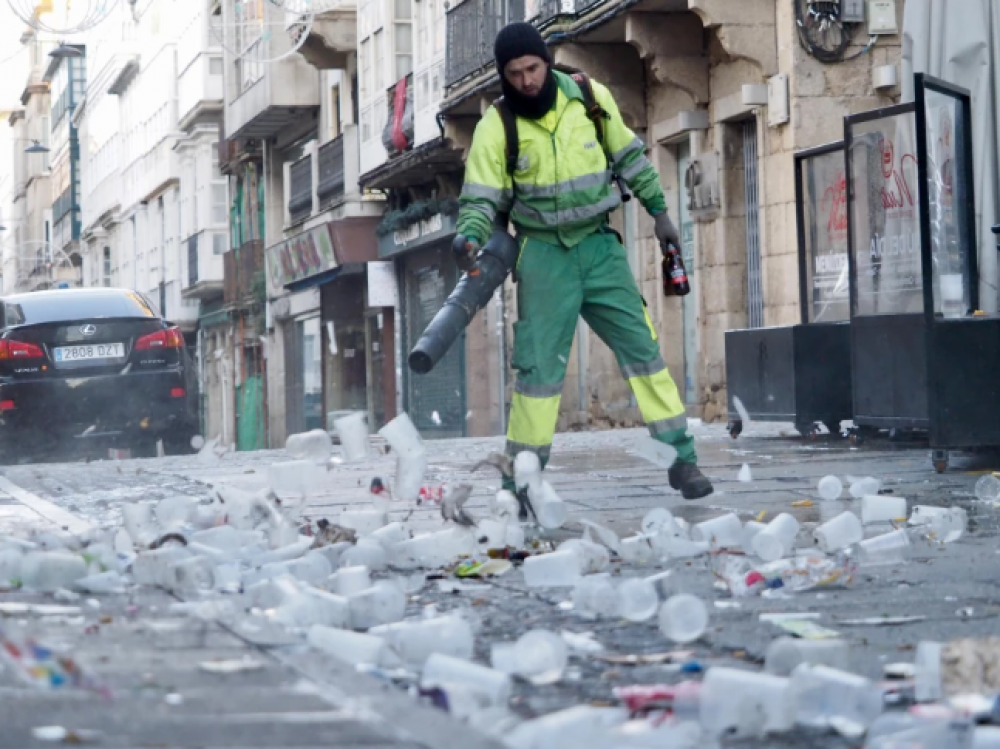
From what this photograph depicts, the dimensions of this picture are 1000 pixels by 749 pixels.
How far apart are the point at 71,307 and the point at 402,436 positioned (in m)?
9.45

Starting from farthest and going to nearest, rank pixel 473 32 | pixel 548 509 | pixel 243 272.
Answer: pixel 243 272
pixel 473 32
pixel 548 509

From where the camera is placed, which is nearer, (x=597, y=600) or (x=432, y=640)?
(x=432, y=640)

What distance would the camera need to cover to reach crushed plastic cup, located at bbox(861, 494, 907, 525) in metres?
6.66

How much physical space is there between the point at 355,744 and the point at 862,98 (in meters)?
15.3

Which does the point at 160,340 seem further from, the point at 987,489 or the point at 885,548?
the point at 885,548

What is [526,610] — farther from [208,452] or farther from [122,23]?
[122,23]

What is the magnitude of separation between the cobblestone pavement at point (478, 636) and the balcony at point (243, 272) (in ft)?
112

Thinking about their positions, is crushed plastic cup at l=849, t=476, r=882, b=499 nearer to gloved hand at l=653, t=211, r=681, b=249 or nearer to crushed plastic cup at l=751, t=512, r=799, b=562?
gloved hand at l=653, t=211, r=681, b=249

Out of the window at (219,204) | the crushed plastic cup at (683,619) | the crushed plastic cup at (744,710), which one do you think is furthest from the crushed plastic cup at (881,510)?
the window at (219,204)

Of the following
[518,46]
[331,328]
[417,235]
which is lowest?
[518,46]

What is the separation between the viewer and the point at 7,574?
5254 mm

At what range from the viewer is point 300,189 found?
37.2 meters

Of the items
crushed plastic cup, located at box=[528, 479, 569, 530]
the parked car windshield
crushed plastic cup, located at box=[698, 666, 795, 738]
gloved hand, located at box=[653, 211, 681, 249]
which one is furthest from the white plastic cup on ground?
the parked car windshield

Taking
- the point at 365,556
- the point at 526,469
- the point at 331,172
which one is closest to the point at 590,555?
the point at 365,556
